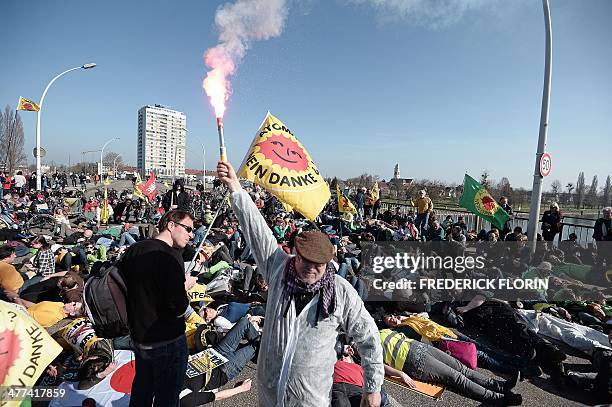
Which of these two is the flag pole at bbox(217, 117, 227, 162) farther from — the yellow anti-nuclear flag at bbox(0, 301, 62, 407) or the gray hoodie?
the yellow anti-nuclear flag at bbox(0, 301, 62, 407)

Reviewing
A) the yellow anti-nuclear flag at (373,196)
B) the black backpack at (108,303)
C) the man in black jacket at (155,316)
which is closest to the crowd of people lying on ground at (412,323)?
the man in black jacket at (155,316)

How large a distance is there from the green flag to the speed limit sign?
1366mm

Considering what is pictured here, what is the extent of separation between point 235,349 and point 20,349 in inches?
96.1

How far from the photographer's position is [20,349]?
7.93 ft

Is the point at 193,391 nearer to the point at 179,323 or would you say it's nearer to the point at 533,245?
the point at 179,323

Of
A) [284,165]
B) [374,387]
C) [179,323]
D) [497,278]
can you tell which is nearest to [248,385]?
[179,323]

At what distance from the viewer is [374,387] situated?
197cm

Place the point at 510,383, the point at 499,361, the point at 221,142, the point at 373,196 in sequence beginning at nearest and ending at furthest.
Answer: the point at 221,142, the point at 510,383, the point at 499,361, the point at 373,196

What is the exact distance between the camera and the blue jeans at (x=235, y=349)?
13.4ft

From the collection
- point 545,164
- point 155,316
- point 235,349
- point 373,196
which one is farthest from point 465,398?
point 373,196

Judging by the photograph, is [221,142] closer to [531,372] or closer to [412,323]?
[412,323]

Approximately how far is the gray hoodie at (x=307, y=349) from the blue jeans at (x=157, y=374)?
0.82 m

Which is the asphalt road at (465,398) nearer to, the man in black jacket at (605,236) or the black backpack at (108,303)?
the black backpack at (108,303)

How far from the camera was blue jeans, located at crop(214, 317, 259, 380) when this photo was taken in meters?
4.08
